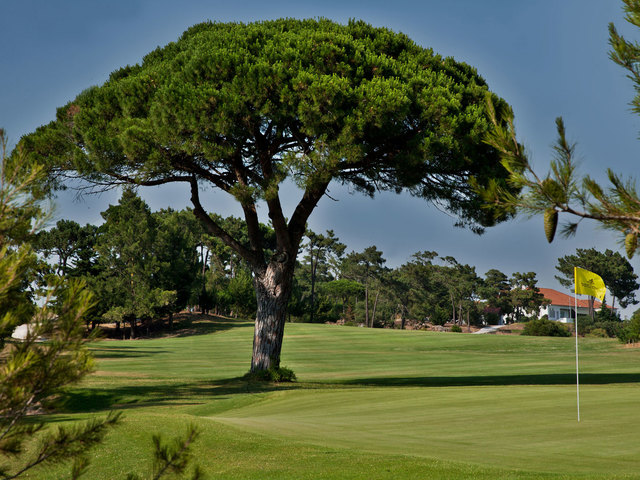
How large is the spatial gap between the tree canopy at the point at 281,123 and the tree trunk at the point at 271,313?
0.16 feet

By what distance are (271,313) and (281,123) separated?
6.30 m

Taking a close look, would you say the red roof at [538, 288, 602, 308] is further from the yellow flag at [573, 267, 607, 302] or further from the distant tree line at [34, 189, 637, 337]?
the yellow flag at [573, 267, 607, 302]

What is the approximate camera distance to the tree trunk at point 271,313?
853 inches

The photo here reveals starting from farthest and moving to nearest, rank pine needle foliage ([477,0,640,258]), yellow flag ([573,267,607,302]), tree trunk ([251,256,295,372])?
tree trunk ([251,256,295,372]) → yellow flag ([573,267,607,302]) → pine needle foliage ([477,0,640,258])

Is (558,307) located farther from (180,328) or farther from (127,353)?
(127,353)

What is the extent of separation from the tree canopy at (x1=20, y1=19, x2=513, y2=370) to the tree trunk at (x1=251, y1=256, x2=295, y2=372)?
0.16 feet

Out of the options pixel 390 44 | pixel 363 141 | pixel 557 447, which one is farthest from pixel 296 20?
pixel 557 447

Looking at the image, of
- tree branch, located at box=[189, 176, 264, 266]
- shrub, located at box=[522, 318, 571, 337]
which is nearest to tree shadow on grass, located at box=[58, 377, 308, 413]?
tree branch, located at box=[189, 176, 264, 266]

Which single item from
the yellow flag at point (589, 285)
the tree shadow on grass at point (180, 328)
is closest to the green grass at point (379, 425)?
the yellow flag at point (589, 285)

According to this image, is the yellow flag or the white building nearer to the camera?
the yellow flag

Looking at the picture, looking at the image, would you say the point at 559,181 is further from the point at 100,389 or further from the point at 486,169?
the point at 100,389

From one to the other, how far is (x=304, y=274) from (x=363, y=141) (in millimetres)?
99248

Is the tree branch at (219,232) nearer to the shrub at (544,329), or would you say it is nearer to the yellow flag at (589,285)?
the yellow flag at (589,285)

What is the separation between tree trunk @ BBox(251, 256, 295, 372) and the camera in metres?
21.7
